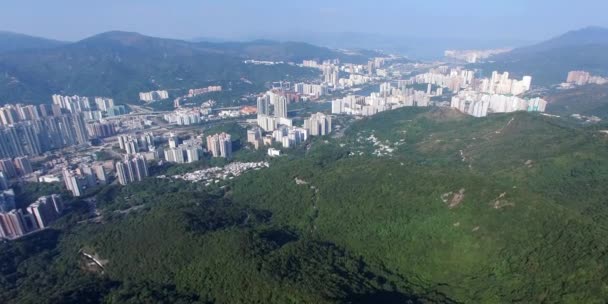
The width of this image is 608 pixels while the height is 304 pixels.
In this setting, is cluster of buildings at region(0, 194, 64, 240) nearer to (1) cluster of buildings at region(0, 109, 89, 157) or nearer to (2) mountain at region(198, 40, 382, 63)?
(1) cluster of buildings at region(0, 109, 89, 157)

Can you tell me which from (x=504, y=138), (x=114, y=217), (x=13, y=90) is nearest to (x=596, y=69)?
(x=504, y=138)

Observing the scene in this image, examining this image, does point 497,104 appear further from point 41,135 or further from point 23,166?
point 41,135

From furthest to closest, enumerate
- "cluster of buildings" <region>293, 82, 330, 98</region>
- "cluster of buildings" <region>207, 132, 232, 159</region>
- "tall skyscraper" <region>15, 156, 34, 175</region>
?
1. "cluster of buildings" <region>293, 82, 330, 98</region>
2. "cluster of buildings" <region>207, 132, 232, 159</region>
3. "tall skyscraper" <region>15, 156, 34, 175</region>

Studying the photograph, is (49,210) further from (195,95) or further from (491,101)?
(491,101)

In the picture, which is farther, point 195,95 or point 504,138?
point 195,95

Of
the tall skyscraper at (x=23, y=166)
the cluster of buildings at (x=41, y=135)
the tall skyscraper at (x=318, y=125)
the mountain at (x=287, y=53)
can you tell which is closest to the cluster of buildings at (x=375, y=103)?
the tall skyscraper at (x=318, y=125)

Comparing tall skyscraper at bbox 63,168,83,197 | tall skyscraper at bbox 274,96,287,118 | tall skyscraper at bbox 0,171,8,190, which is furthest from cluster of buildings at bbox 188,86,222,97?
tall skyscraper at bbox 63,168,83,197

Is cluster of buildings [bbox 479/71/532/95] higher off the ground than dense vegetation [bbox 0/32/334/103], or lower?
lower

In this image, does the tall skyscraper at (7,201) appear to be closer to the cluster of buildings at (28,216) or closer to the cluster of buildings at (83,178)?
the cluster of buildings at (28,216)
